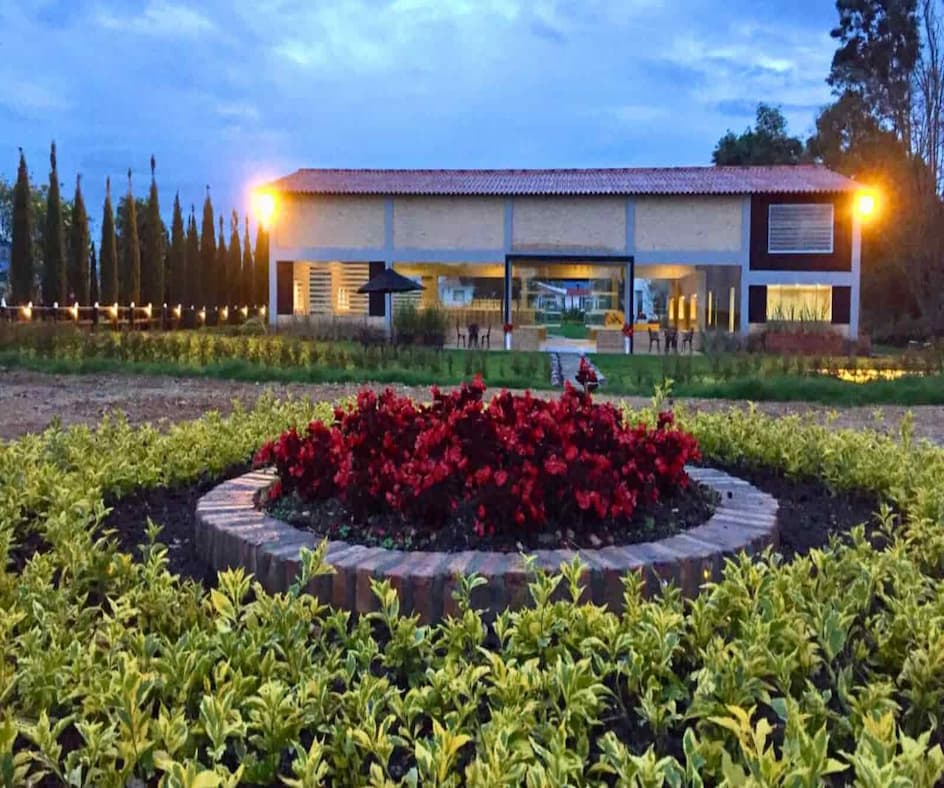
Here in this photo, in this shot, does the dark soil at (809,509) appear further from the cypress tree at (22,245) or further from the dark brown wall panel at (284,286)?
the cypress tree at (22,245)

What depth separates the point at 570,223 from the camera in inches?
938

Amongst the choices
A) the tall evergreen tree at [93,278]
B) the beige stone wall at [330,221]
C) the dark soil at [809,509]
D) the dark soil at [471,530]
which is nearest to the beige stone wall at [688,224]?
the beige stone wall at [330,221]

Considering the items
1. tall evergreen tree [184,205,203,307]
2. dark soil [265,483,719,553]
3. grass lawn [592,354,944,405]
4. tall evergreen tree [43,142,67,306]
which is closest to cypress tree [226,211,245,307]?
tall evergreen tree [184,205,203,307]

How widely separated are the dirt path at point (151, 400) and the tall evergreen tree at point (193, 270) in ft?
70.9

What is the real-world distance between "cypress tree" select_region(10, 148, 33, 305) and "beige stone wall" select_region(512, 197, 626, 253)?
13.7 meters

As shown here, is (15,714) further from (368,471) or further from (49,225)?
(49,225)

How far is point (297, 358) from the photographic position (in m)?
12.6

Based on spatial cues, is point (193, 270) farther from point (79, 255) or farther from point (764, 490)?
point (764, 490)

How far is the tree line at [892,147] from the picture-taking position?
81.8ft

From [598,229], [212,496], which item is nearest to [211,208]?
[598,229]

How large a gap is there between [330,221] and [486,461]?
2206 centimetres

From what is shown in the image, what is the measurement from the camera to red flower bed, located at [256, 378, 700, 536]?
2.90 metres

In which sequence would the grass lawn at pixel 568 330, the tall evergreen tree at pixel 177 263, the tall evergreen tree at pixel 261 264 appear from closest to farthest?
the grass lawn at pixel 568 330 < the tall evergreen tree at pixel 177 263 < the tall evergreen tree at pixel 261 264

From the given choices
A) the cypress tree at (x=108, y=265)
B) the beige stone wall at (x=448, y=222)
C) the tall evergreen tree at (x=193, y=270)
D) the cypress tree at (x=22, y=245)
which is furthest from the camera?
the tall evergreen tree at (x=193, y=270)
